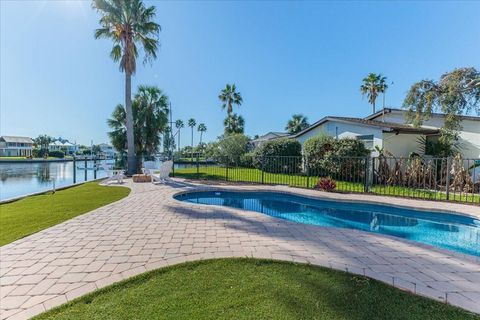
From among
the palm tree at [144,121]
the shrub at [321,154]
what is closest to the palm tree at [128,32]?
the palm tree at [144,121]

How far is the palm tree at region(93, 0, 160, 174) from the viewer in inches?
517

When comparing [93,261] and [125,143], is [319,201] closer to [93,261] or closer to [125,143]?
[93,261]

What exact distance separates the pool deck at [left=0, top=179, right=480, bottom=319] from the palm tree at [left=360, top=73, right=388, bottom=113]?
2558cm

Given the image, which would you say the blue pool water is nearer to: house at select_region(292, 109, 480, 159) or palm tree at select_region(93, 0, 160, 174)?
house at select_region(292, 109, 480, 159)

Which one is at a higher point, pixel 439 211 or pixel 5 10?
pixel 5 10

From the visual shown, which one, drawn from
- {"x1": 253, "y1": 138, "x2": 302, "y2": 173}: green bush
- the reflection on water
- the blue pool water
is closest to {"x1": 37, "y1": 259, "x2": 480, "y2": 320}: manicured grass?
the blue pool water

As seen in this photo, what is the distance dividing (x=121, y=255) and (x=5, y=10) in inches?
374

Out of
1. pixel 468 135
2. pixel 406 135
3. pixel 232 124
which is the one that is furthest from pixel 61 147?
pixel 468 135

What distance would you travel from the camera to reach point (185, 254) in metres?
3.72

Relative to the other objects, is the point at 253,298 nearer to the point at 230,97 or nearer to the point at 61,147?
the point at 230,97

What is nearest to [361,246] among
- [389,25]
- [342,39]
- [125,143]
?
[389,25]

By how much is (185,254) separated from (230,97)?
33073 mm

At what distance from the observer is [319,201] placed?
898cm

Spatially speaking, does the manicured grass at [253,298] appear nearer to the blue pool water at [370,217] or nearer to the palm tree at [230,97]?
the blue pool water at [370,217]
